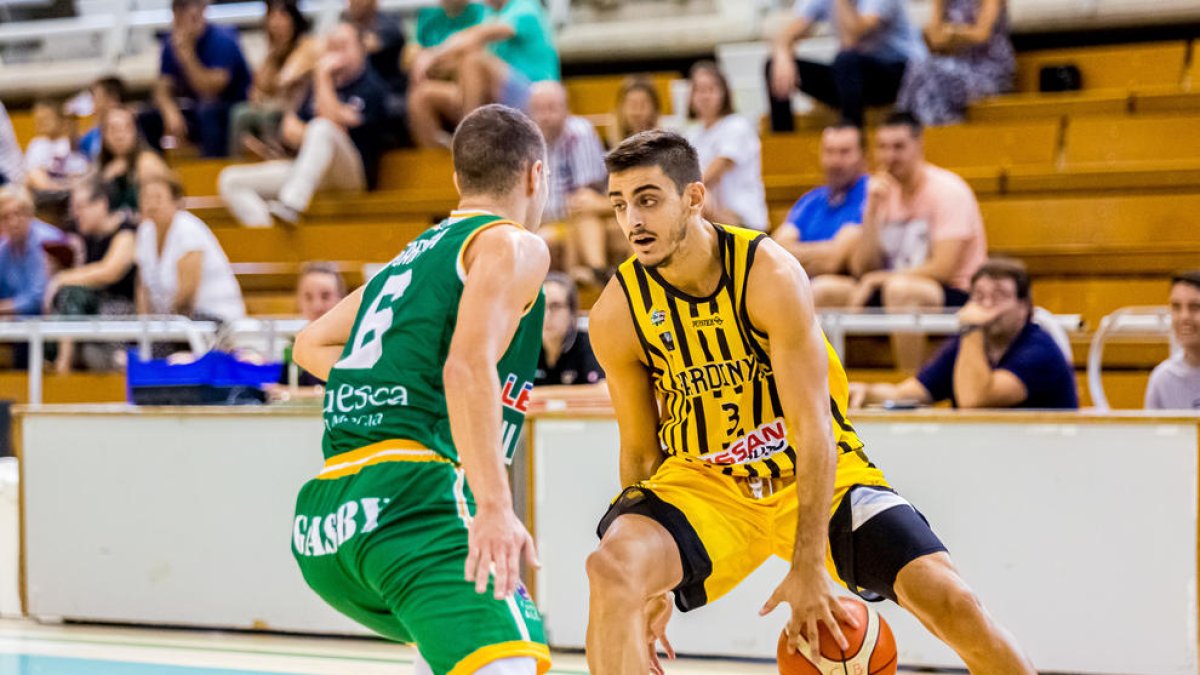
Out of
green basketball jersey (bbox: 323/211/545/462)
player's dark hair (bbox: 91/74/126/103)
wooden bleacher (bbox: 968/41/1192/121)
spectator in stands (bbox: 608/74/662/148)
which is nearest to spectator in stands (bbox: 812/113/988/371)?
spectator in stands (bbox: 608/74/662/148)

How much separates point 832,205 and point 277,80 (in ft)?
14.1

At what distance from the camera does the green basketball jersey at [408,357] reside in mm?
2701

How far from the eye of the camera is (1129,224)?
7.54m

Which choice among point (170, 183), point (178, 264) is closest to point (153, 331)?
point (178, 264)

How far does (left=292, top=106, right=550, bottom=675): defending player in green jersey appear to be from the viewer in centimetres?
251

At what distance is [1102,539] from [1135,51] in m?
5.05

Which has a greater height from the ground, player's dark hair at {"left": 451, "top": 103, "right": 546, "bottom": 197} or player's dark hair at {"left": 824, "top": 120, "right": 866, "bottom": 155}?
player's dark hair at {"left": 824, "top": 120, "right": 866, "bottom": 155}

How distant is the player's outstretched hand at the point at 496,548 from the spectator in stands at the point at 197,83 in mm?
8329

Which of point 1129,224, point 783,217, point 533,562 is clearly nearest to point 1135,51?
point 1129,224

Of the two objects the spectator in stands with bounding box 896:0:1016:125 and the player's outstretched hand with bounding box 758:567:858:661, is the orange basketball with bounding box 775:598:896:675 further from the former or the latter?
the spectator in stands with bounding box 896:0:1016:125

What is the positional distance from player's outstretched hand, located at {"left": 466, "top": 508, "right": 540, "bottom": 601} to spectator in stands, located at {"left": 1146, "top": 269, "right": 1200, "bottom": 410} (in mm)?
3547

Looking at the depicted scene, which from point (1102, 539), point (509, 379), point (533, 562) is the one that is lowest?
point (1102, 539)

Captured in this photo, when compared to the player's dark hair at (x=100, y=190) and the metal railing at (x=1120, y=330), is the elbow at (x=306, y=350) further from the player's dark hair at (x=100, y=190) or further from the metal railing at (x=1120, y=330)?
the player's dark hair at (x=100, y=190)

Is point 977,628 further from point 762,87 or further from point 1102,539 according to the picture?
point 762,87
